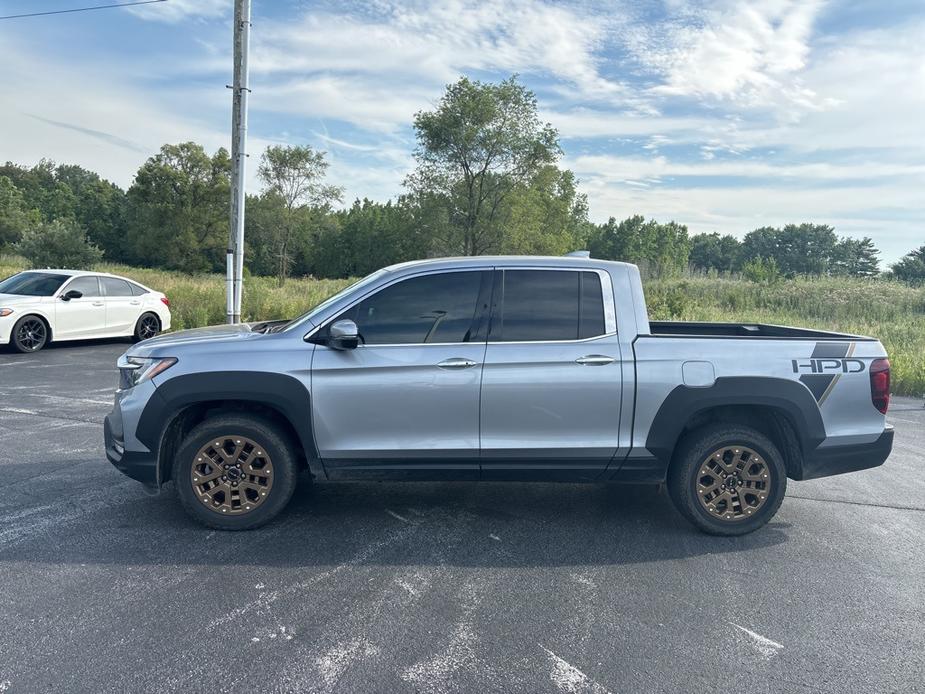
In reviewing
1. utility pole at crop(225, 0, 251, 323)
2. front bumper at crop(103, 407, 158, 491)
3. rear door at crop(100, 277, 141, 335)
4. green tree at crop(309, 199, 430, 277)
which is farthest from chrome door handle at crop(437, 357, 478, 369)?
green tree at crop(309, 199, 430, 277)

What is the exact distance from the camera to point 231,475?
14.6 ft

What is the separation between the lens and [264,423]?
4457 millimetres

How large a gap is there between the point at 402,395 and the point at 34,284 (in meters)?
11.6

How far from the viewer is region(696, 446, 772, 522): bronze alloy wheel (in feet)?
15.0

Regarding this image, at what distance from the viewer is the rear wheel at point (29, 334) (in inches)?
477

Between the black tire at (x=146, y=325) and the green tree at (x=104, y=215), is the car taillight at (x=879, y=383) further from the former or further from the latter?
the green tree at (x=104, y=215)

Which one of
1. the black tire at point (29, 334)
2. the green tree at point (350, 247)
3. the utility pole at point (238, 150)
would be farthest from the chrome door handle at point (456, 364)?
the green tree at point (350, 247)

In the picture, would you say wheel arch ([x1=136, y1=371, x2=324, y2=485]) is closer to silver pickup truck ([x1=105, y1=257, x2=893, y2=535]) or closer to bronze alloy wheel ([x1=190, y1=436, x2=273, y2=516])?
silver pickup truck ([x1=105, y1=257, x2=893, y2=535])

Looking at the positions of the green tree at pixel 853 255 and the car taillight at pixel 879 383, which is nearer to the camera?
the car taillight at pixel 879 383

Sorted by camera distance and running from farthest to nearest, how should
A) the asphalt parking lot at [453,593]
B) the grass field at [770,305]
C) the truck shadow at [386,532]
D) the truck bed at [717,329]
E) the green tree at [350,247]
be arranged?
the green tree at [350,247]
the grass field at [770,305]
the truck bed at [717,329]
the truck shadow at [386,532]
the asphalt parking lot at [453,593]

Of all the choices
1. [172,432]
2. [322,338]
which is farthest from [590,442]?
[172,432]

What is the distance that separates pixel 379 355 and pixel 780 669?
282 centimetres

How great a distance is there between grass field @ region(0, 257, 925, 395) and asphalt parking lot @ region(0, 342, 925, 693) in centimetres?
944

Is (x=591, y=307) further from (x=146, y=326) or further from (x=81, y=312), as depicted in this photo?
(x=146, y=326)
